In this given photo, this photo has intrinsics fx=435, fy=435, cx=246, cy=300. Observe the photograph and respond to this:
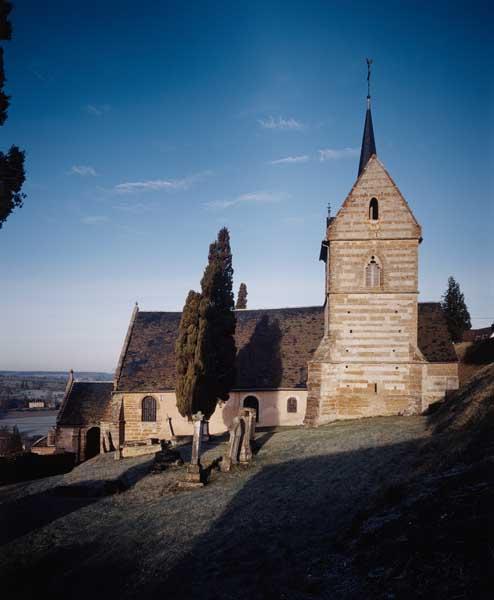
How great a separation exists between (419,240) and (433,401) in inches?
294

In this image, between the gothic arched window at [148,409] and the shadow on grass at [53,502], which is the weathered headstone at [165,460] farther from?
the gothic arched window at [148,409]

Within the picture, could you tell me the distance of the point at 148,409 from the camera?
27.9m

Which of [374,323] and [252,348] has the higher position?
[374,323]

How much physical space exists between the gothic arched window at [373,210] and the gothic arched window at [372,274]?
1978 millimetres

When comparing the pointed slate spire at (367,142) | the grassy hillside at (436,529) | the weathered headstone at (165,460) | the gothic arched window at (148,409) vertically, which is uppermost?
the pointed slate spire at (367,142)

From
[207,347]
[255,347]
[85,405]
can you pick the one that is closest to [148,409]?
[85,405]

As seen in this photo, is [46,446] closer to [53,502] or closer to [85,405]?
[85,405]

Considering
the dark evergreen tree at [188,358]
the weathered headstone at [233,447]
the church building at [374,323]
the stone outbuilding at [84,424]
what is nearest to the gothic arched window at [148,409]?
the stone outbuilding at [84,424]

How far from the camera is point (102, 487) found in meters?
17.3

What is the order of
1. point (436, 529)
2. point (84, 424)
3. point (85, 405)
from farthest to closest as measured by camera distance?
point (85, 405) < point (84, 424) < point (436, 529)

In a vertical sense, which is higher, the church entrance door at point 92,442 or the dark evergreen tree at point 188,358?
the dark evergreen tree at point 188,358

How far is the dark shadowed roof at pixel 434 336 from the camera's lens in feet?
68.2

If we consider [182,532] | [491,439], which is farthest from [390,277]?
[182,532]

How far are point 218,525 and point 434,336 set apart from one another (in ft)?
54.4
